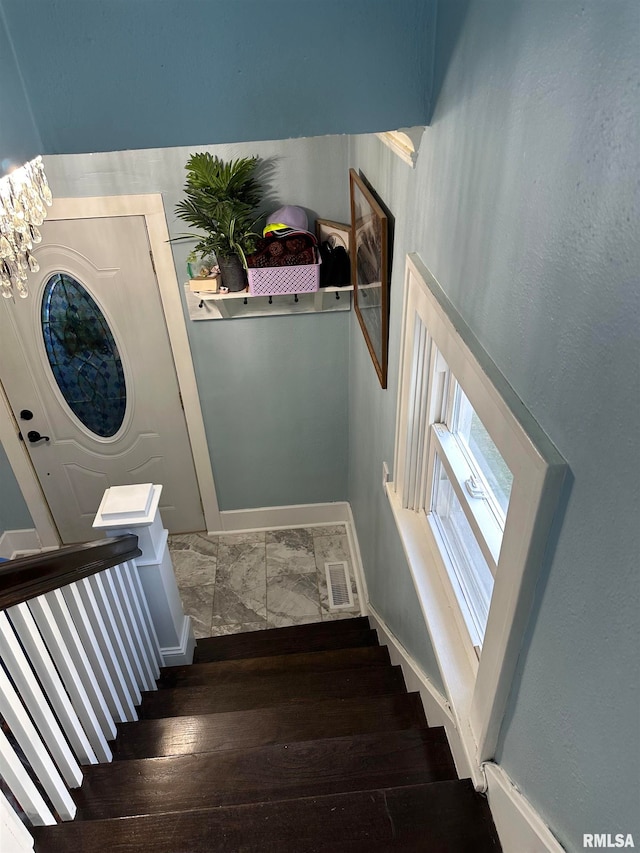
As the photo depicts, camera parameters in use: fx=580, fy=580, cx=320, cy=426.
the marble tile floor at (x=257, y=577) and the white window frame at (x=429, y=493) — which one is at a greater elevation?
the white window frame at (x=429, y=493)

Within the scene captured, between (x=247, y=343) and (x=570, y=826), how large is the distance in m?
2.72

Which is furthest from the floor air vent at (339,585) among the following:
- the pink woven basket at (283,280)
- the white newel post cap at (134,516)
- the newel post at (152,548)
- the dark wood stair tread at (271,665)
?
the pink woven basket at (283,280)

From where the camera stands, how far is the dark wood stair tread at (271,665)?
98.7 inches

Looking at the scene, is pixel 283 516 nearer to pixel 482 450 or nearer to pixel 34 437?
pixel 34 437

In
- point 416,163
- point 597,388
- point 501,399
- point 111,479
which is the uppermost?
point 416,163

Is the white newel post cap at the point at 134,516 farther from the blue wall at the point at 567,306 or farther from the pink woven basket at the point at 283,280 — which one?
the blue wall at the point at 567,306

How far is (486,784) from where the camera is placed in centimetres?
129

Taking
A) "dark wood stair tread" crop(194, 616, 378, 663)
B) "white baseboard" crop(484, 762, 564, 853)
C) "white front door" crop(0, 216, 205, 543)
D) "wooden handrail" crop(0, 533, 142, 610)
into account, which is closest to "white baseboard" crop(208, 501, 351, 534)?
"white front door" crop(0, 216, 205, 543)

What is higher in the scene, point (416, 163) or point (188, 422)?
point (416, 163)

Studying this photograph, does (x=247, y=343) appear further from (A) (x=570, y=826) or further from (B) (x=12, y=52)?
(A) (x=570, y=826)

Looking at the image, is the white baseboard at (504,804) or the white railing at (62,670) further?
the white railing at (62,670)

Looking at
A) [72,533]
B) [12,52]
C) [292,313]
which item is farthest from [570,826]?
[72,533]

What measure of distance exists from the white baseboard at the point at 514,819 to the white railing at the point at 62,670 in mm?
1010

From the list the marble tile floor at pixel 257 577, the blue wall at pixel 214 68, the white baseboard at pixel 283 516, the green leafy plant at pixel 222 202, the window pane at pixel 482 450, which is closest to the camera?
the blue wall at pixel 214 68
